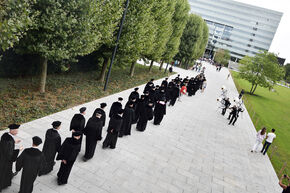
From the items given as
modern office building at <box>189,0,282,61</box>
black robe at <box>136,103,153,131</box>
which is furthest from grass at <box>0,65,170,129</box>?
modern office building at <box>189,0,282,61</box>

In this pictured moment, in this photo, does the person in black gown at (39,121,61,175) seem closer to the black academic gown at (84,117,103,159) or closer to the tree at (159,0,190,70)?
the black academic gown at (84,117,103,159)

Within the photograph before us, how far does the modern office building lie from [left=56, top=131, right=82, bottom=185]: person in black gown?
127 meters

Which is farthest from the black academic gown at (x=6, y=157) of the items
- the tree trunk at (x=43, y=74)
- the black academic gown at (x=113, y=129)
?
the tree trunk at (x=43, y=74)

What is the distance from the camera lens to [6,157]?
527 centimetres

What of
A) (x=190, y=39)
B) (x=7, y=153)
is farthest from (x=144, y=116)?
(x=190, y=39)

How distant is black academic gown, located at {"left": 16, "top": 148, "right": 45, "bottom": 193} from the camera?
5195 mm

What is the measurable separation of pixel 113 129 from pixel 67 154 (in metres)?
2.80

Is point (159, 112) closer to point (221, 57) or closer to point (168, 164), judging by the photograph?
point (168, 164)

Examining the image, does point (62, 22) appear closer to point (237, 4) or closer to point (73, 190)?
point (73, 190)

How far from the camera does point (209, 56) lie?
398ft

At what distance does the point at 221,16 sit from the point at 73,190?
461 ft

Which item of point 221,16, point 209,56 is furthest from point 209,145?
point 221,16

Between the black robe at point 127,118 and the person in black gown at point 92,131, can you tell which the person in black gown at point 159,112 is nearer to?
the black robe at point 127,118

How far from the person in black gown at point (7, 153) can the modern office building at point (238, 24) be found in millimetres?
127698
